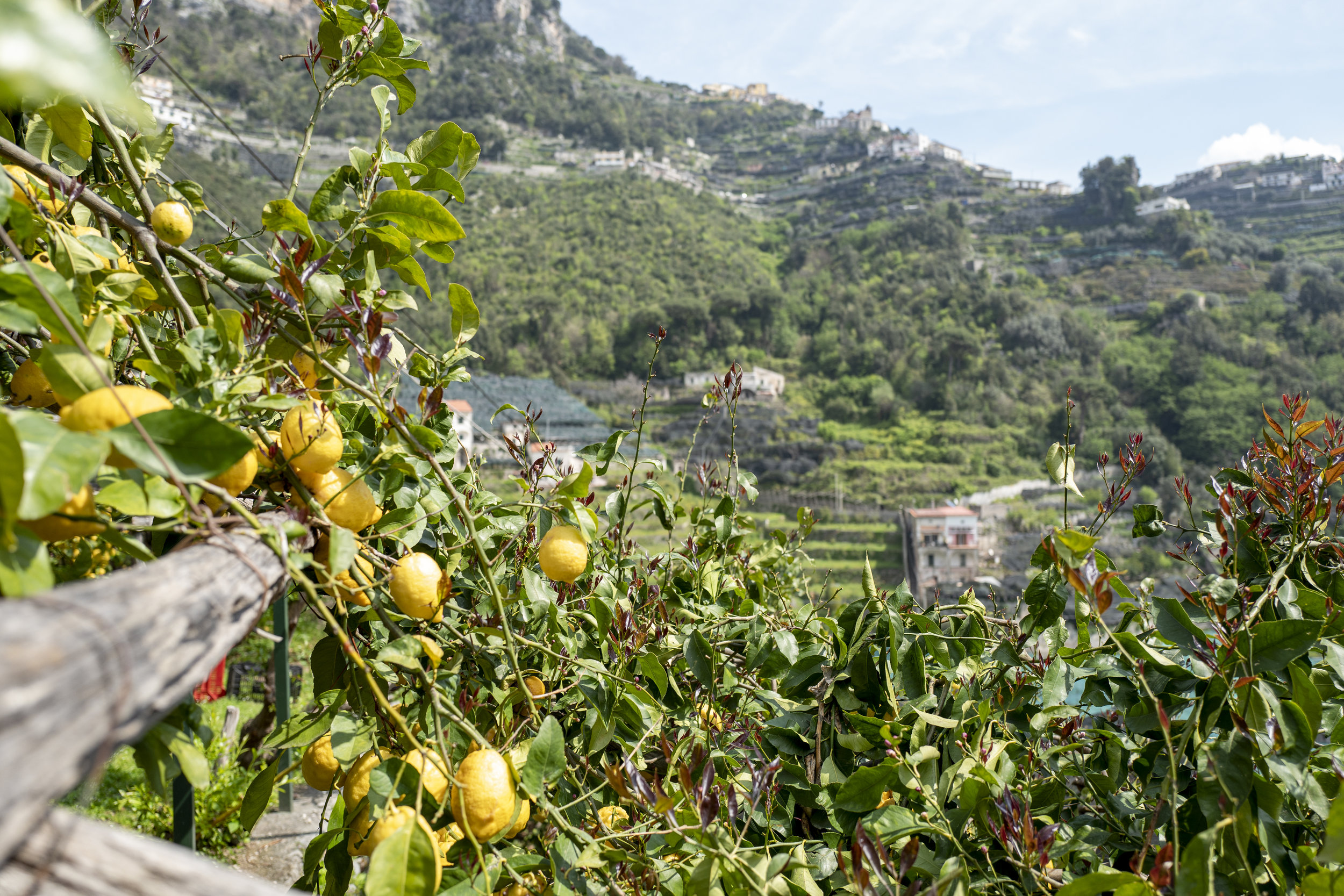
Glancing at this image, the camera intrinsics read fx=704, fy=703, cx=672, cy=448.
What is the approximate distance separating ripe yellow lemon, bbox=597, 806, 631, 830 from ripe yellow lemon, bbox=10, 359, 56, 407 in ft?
1.71

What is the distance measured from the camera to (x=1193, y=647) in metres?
0.52

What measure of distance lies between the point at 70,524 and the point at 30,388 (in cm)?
24

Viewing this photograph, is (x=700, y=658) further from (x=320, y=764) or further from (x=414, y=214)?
→ (x=414, y=214)

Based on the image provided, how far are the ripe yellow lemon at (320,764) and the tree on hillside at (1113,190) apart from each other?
4377 centimetres

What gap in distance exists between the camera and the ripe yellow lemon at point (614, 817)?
62cm

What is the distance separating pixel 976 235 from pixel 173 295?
4145 cm

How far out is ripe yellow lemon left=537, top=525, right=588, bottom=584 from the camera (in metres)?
0.63

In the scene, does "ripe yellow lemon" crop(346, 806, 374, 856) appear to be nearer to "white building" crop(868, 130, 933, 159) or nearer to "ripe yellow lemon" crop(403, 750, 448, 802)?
"ripe yellow lemon" crop(403, 750, 448, 802)

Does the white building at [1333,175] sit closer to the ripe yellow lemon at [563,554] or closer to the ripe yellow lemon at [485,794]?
the ripe yellow lemon at [563,554]

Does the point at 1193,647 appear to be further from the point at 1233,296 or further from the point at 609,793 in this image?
the point at 1233,296

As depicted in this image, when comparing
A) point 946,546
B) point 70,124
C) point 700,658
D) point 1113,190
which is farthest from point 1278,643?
point 1113,190

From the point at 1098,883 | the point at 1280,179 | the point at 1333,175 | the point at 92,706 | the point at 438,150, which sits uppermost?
the point at 1280,179

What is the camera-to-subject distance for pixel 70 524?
1.10ft

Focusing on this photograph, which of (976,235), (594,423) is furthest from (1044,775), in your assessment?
(976,235)
